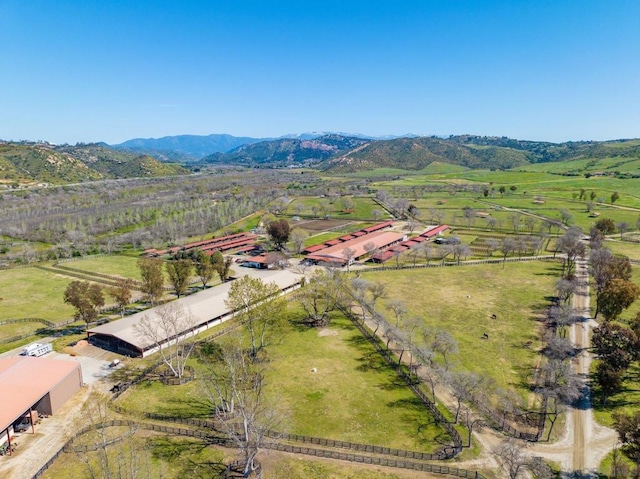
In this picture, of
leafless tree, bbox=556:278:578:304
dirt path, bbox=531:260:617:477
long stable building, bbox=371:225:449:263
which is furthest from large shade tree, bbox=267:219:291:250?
dirt path, bbox=531:260:617:477

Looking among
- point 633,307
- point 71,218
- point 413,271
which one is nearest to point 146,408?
point 413,271

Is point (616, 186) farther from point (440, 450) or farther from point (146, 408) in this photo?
point (146, 408)

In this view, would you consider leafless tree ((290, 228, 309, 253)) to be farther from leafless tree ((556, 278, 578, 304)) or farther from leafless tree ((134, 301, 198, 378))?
leafless tree ((556, 278, 578, 304))

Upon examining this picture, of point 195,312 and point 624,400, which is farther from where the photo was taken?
point 195,312

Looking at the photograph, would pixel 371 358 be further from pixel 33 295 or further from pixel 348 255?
pixel 33 295

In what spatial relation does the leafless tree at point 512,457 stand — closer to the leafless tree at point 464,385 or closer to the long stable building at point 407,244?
the leafless tree at point 464,385

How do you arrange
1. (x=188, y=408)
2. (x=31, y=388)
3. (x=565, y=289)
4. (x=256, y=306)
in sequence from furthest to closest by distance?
(x=565, y=289) → (x=256, y=306) → (x=188, y=408) → (x=31, y=388)

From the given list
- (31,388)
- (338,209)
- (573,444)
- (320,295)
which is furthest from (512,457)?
(338,209)
